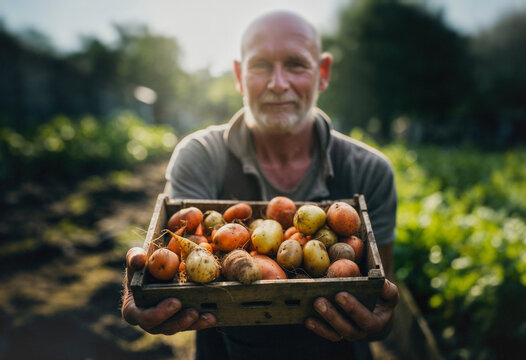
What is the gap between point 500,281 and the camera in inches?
113

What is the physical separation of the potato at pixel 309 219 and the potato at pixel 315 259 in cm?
11

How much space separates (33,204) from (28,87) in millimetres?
7051

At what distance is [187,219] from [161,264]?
37cm

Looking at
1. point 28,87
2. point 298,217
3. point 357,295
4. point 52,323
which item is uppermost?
point 28,87

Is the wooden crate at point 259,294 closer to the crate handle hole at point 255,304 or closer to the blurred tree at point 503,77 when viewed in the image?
the crate handle hole at point 255,304

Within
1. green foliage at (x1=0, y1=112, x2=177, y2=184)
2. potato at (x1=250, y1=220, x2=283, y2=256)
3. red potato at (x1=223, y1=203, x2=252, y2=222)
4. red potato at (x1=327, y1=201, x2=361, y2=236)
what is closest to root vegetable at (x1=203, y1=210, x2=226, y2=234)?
red potato at (x1=223, y1=203, x2=252, y2=222)

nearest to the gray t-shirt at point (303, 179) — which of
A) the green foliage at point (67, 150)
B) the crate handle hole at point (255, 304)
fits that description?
the crate handle hole at point (255, 304)

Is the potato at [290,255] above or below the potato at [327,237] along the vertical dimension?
below

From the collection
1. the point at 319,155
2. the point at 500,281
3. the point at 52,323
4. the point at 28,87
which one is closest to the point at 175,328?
the point at 319,155

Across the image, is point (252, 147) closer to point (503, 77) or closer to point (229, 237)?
point (229, 237)

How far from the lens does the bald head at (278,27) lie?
2422 millimetres

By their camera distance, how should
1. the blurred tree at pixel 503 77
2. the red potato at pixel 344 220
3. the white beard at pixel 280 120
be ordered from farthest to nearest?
the blurred tree at pixel 503 77
the white beard at pixel 280 120
the red potato at pixel 344 220

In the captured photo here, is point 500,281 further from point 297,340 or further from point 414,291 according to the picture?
point 297,340

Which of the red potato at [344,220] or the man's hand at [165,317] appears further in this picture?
the red potato at [344,220]
